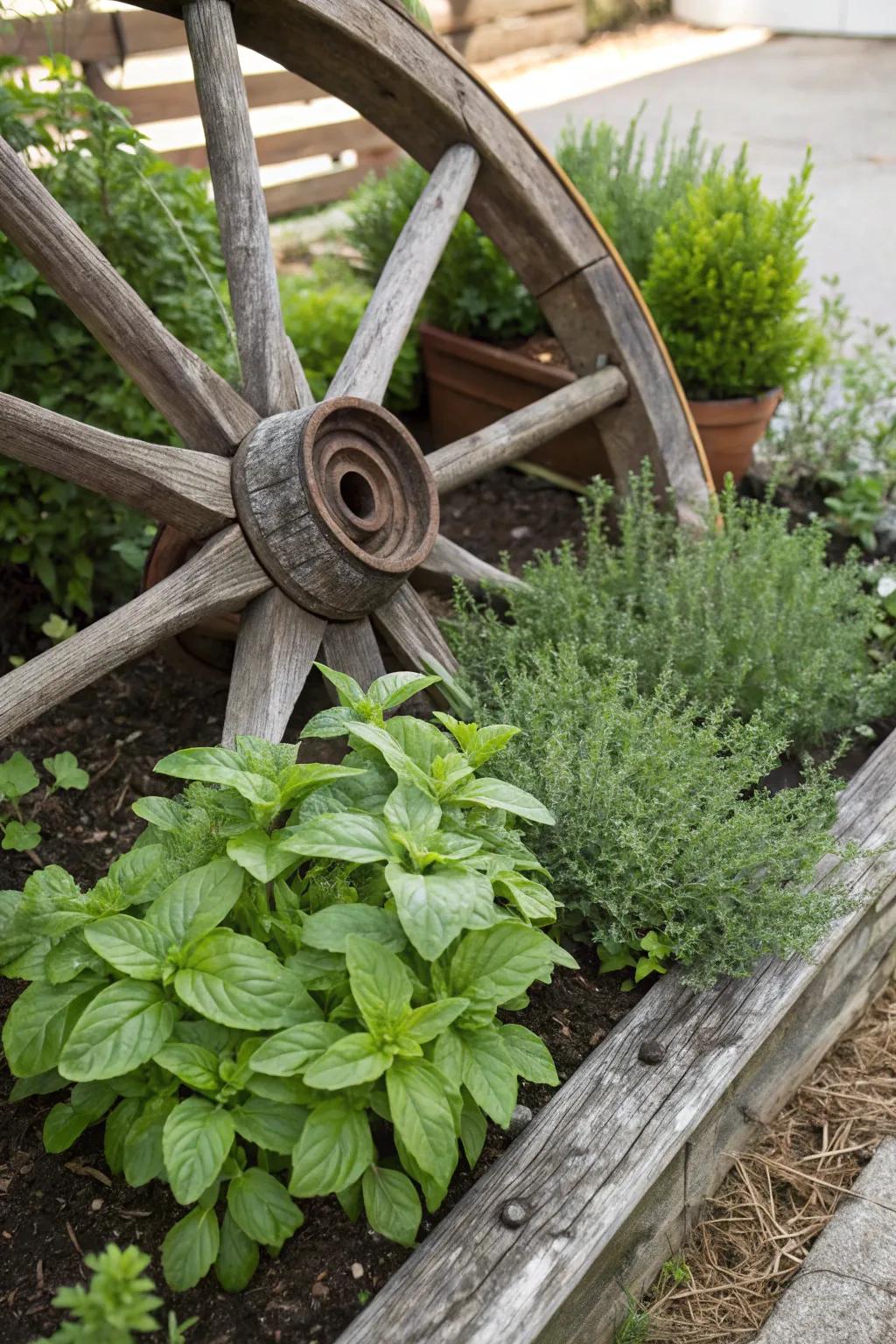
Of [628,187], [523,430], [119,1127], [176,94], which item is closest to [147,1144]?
[119,1127]

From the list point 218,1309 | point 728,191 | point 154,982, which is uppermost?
point 728,191

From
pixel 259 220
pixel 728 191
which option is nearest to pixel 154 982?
pixel 259 220

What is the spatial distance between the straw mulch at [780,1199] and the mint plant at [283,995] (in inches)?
20.2

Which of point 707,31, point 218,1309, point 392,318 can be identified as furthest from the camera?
point 707,31

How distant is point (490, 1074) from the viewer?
1.51 m

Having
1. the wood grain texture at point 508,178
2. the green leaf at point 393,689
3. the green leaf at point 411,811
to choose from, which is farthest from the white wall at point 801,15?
the green leaf at point 411,811

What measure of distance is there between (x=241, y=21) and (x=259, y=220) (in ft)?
1.20

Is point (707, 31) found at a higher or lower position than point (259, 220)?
higher

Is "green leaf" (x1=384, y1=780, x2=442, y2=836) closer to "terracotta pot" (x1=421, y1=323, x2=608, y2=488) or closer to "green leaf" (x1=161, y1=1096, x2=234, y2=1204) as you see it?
"green leaf" (x1=161, y1=1096, x2=234, y2=1204)

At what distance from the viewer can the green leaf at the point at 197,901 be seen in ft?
4.94

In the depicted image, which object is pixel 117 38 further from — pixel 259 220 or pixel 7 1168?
pixel 7 1168

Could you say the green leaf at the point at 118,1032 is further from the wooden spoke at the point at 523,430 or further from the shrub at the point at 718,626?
the wooden spoke at the point at 523,430

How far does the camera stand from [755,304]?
305 centimetres

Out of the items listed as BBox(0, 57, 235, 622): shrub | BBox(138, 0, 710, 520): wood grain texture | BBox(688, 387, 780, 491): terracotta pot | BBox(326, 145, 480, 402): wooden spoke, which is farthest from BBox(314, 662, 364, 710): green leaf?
BBox(688, 387, 780, 491): terracotta pot
